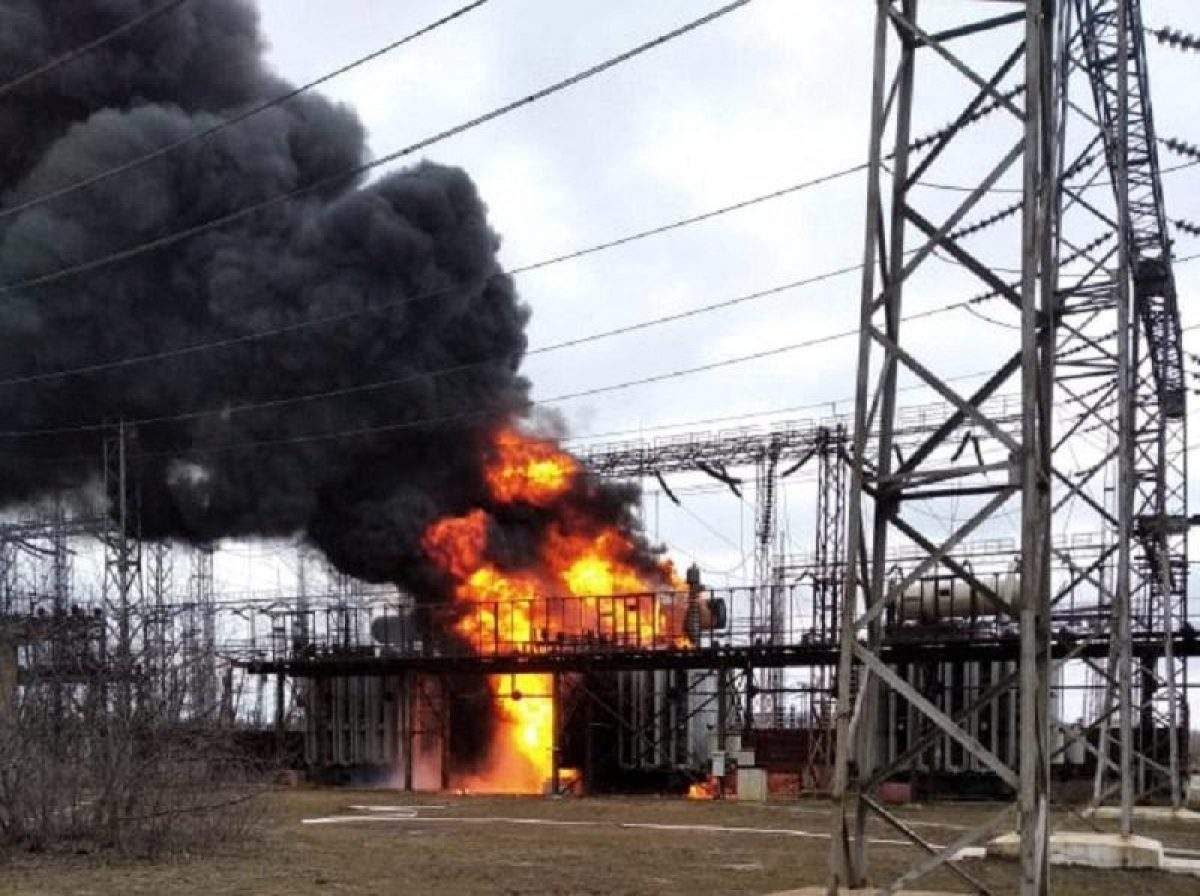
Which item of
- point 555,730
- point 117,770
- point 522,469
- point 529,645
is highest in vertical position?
point 522,469

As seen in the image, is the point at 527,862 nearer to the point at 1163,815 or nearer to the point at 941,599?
the point at 1163,815

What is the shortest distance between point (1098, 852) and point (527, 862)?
632 cm

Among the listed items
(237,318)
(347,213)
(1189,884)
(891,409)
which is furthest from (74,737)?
(347,213)

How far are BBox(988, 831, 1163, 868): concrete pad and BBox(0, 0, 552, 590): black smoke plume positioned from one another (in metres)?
28.5

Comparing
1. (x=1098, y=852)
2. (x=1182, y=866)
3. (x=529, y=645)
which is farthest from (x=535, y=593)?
(x=1098, y=852)

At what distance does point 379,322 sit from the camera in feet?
140

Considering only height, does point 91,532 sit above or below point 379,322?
below

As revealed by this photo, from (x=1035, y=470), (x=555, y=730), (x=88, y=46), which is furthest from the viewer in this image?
(x=555, y=730)

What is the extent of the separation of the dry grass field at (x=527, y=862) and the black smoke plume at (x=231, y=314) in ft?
59.3

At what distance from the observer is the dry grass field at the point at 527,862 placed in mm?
13930

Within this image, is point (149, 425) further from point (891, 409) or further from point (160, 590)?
point (891, 409)

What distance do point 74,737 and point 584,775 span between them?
2114cm

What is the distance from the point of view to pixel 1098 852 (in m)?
16.0

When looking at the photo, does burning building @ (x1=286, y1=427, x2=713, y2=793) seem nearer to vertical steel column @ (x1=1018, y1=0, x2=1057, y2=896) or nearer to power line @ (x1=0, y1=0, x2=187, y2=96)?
power line @ (x1=0, y1=0, x2=187, y2=96)
